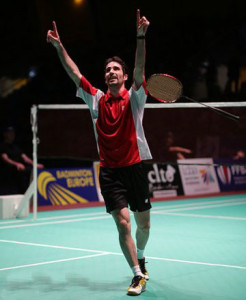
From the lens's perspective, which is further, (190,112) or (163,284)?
(190,112)

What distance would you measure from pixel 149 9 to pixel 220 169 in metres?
8.84

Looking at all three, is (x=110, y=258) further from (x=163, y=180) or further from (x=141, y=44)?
(x=163, y=180)

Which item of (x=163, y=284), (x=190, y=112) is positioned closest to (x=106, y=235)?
(x=163, y=284)

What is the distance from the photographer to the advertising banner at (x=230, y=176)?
58.0 ft

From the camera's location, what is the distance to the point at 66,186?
46.0ft

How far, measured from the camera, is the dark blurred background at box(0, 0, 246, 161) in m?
22.2

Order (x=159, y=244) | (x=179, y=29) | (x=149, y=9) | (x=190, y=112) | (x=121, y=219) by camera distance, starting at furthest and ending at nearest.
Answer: (x=179, y=29) < (x=149, y=9) < (x=190, y=112) < (x=159, y=244) < (x=121, y=219)

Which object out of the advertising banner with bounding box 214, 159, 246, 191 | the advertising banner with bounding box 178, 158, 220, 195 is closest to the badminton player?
the advertising banner with bounding box 178, 158, 220, 195

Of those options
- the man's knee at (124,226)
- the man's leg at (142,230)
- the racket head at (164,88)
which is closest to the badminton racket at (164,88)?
the racket head at (164,88)

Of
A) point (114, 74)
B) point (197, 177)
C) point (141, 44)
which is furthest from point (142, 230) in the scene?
point (197, 177)

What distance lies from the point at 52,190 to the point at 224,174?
5.99 metres

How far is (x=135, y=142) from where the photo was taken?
5859 mm

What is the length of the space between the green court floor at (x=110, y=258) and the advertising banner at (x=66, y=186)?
3.75ft

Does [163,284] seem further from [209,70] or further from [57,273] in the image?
[209,70]
